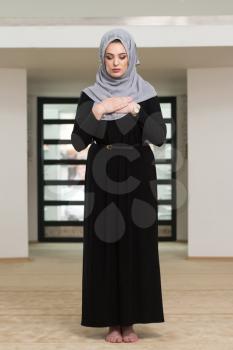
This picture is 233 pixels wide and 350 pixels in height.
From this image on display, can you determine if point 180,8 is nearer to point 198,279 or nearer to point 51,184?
point 198,279

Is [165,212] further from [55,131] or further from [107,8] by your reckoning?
[107,8]

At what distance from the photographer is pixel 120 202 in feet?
13.5

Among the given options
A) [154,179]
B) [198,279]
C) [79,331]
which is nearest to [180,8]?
[198,279]

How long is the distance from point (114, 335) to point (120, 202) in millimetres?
799

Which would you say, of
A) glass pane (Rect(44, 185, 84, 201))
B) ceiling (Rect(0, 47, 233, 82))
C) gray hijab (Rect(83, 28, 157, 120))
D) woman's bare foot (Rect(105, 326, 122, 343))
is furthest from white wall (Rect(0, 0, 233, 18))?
glass pane (Rect(44, 185, 84, 201))

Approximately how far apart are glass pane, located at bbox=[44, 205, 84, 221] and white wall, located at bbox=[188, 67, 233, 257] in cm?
279

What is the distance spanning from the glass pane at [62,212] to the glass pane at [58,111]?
139cm

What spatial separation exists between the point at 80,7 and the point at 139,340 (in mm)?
3710

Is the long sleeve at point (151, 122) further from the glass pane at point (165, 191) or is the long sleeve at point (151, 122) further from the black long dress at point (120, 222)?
the glass pane at point (165, 191)

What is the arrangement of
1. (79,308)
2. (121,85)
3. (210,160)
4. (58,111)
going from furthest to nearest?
1. (58,111)
2. (210,160)
3. (79,308)
4. (121,85)

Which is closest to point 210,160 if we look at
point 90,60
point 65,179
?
point 90,60

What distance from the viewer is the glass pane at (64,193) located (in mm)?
10758

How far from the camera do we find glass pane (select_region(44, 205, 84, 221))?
35.3ft

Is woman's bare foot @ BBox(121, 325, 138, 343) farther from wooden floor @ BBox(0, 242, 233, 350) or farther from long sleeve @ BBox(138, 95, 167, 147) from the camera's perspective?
long sleeve @ BBox(138, 95, 167, 147)
